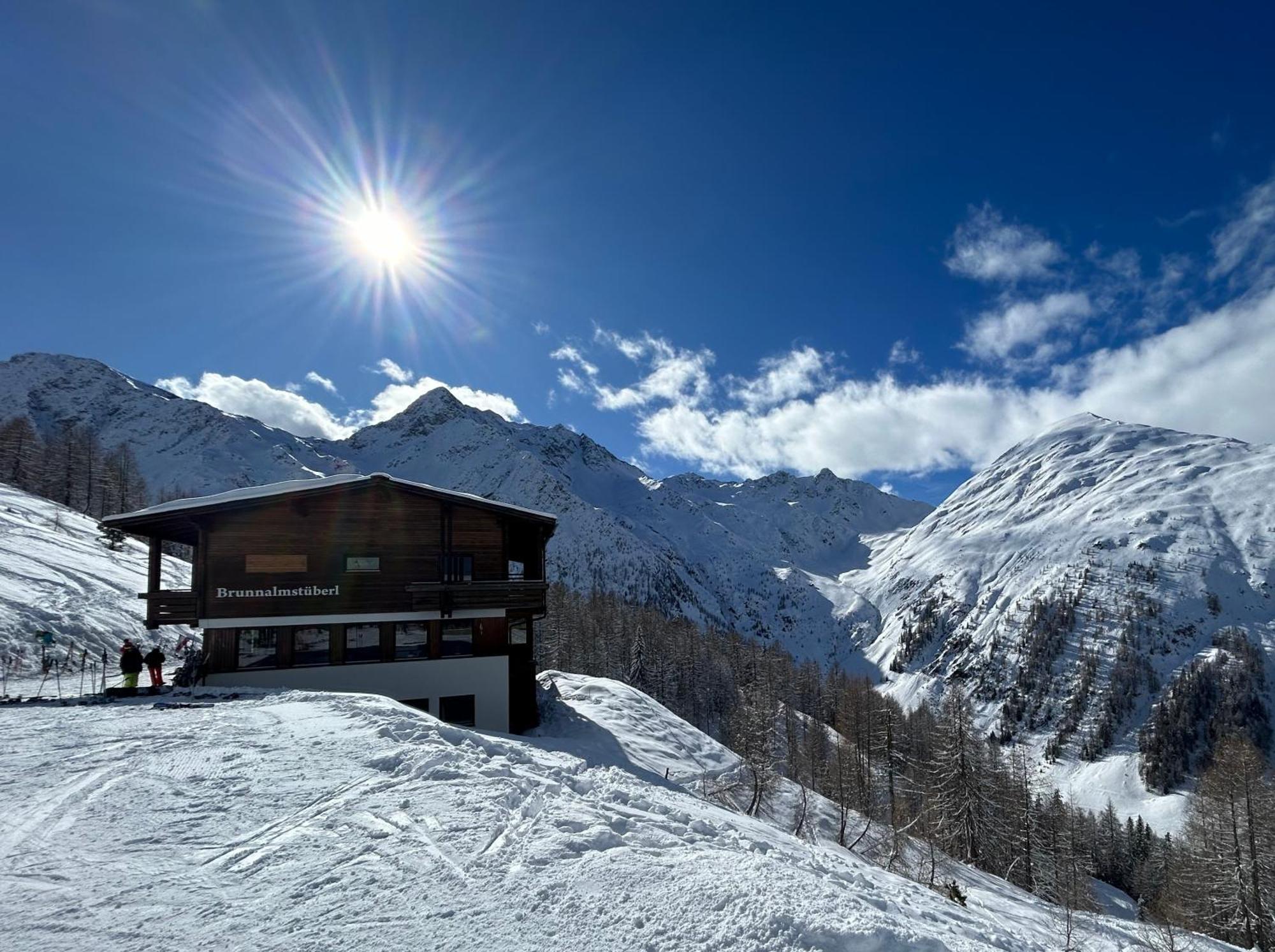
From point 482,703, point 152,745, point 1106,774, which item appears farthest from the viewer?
point 1106,774

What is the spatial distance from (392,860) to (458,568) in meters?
16.5

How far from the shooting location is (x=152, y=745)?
930 centimetres

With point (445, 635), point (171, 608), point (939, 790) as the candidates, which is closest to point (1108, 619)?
point (939, 790)

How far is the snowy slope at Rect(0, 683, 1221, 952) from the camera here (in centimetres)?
467

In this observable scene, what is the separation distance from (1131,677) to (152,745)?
17185cm

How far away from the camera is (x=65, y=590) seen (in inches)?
1027

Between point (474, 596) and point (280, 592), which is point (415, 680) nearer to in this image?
point (474, 596)

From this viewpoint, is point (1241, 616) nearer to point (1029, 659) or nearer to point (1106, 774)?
point (1029, 659)

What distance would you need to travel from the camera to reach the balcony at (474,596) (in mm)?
20375

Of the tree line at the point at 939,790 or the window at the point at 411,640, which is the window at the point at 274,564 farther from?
the tree line at the point at 939,790

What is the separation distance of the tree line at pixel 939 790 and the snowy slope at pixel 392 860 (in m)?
13.1

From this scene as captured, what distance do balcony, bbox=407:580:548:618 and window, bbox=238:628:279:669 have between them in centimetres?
453

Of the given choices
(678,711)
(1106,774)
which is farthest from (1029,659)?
(678,711)

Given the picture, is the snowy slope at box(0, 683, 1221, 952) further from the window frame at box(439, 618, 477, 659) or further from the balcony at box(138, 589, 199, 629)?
the window frame at box(439, 618, 477, 659)
